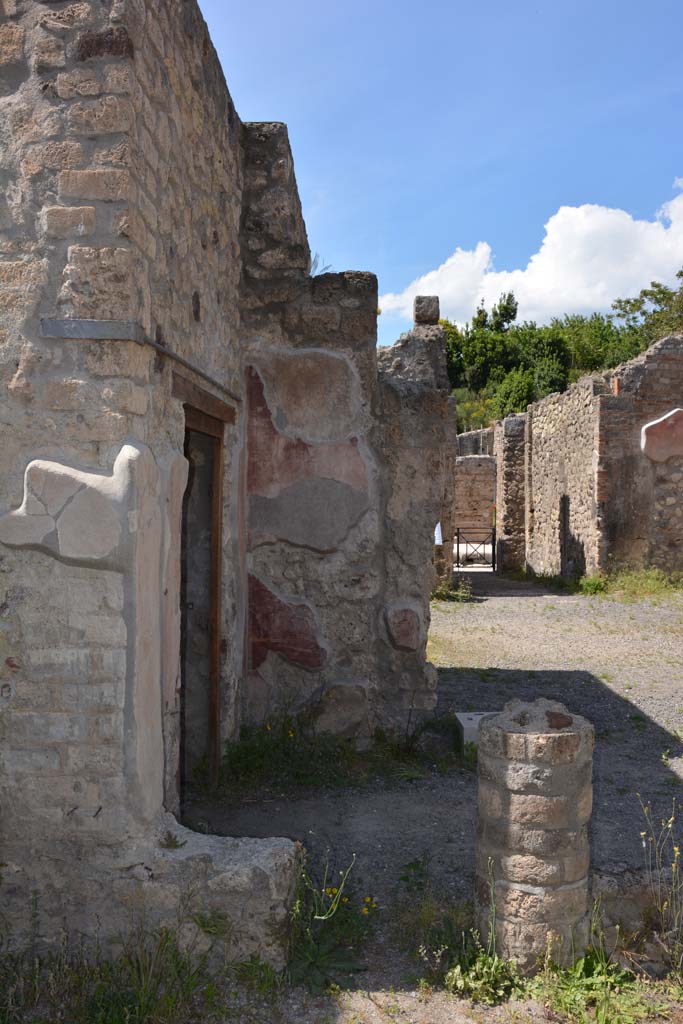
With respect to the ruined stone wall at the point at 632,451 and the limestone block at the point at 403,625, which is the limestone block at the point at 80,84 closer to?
the limestone block at the point at 403,625

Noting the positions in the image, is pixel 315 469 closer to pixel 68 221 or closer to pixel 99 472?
pixel 99 472

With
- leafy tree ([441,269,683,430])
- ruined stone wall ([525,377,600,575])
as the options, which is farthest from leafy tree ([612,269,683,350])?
ruined stone wall ([525,377,600,575])

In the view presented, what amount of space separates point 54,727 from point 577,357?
112 feet

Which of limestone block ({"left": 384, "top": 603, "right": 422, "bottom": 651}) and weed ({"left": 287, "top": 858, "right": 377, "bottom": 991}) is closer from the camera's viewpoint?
weed ({"left": 287, "top": 858, "right": 377, "bottom": 991})

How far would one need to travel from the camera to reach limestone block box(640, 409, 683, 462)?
12188 mm

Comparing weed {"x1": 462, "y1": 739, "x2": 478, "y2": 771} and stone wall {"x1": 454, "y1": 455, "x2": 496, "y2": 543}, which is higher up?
stone wall {"x1": 454, "y1": 455, "x2": 496, "y2": 543}

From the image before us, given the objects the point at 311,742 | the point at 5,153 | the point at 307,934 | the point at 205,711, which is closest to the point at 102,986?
the point at 307,934

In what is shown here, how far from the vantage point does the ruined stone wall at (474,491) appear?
21984mm

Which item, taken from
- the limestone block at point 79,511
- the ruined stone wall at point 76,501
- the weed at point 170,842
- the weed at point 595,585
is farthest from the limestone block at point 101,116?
the weed at point 595,585

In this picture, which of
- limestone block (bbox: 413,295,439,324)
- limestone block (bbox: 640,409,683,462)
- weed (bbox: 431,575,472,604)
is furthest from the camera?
limestone block (bbox: 640,409,683,462)

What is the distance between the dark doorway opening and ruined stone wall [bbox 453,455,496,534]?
707 inches

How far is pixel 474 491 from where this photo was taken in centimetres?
2208

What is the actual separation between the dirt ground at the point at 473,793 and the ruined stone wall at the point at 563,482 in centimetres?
338

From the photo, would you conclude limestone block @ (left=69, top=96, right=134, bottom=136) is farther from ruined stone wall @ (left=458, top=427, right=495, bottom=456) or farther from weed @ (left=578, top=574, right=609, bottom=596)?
ruined stone wall @ (left=458, top=427, right=495, bottom=456)
